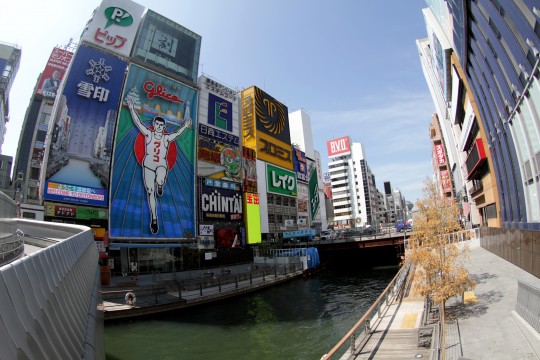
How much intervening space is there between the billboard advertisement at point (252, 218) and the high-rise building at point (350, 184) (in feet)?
270

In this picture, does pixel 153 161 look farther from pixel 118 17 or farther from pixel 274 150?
pixel 274 150

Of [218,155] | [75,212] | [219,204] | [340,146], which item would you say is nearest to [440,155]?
[340,146]

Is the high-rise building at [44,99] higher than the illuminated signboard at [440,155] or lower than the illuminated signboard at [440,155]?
higher

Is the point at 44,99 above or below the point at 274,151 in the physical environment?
above

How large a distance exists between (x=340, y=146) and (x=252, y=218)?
3739 inches

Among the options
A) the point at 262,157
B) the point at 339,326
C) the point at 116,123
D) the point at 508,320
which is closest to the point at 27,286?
the point at 508,320

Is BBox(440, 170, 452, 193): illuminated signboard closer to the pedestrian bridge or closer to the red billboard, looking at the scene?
the red billboard

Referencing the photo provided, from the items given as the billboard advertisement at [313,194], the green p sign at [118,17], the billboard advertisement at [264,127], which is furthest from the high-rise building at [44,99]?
the billboard advertisement at [313,194]

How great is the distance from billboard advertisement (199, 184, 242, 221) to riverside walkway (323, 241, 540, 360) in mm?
38496

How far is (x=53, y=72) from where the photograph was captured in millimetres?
77625

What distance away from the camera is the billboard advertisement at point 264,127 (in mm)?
71875

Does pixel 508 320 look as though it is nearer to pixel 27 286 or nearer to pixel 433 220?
pixel 433 220

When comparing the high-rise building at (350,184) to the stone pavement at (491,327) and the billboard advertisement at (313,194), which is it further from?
the stone pavement at (491,327)

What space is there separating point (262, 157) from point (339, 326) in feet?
174
